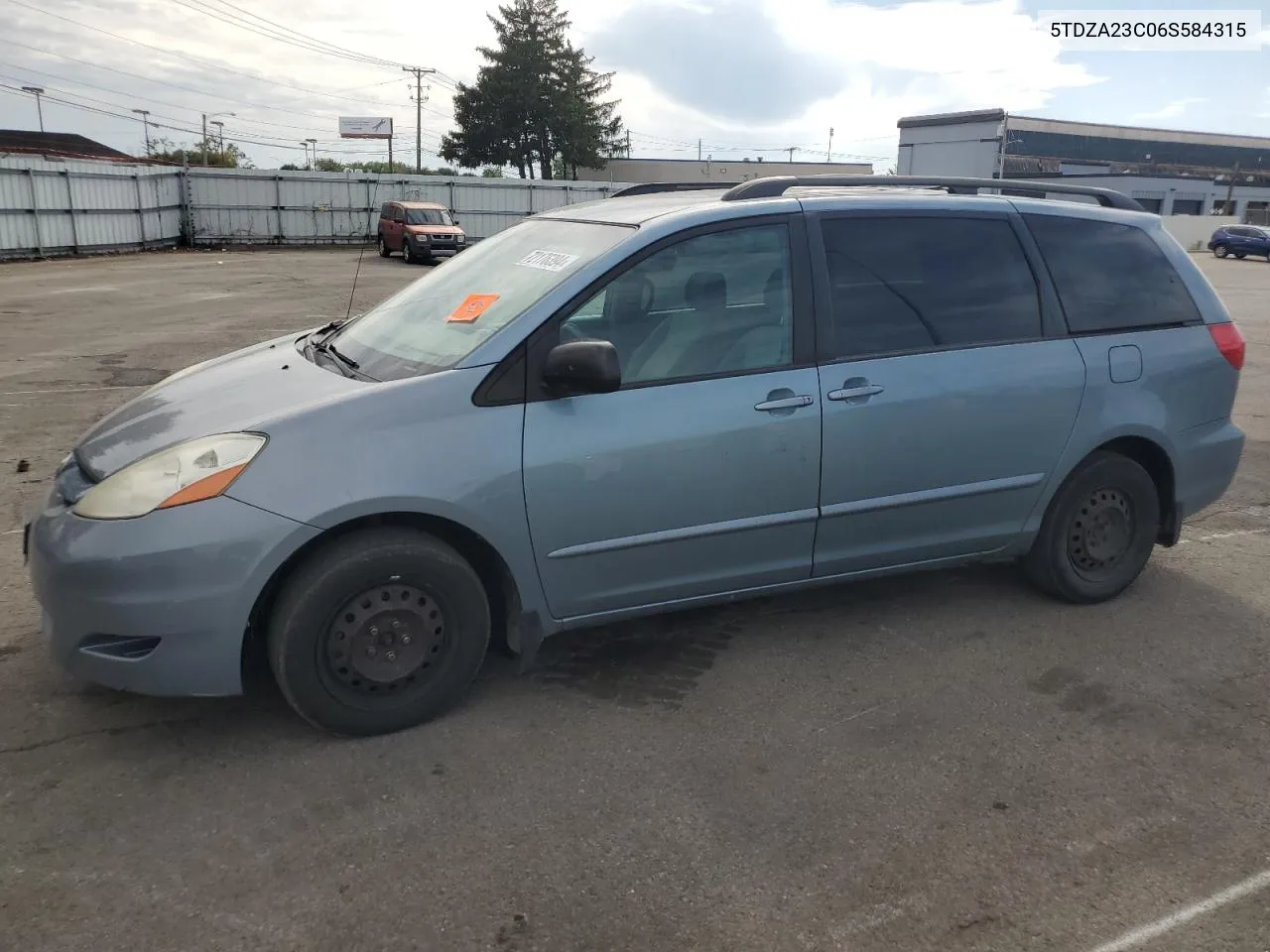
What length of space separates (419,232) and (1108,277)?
28.0 metres

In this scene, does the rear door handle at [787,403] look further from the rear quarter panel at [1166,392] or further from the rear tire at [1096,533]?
the rear tire at [1096,533]

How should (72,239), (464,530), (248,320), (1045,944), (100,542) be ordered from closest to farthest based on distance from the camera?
(1045,944) → (100,542) → (464,530) → (248,320) → (72,239)

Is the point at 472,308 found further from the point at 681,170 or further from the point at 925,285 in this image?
the point at 681,170

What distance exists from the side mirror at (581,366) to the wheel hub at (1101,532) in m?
2.42

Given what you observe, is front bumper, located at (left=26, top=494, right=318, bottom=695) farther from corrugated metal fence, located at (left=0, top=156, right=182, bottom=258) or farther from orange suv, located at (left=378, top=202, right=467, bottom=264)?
orange suv, located at (left=378, top=202, right=467, bottom=264)

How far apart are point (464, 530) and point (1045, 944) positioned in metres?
2.07

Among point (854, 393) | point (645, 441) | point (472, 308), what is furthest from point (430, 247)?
point (645, 441)

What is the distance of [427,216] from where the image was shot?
31.2 m

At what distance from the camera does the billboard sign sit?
251 feet

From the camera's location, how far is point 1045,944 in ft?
8.12

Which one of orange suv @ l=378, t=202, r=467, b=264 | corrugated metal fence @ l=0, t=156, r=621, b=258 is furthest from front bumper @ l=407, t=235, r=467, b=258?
corrugated metal fence @ l=0, t=156, r=621, b=258

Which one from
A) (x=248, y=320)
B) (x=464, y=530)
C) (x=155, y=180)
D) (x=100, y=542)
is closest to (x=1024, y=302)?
(x=464, y=530)

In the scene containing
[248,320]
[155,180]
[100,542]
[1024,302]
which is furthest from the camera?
[155,180]

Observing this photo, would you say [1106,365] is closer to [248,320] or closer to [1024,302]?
[1024,302]
